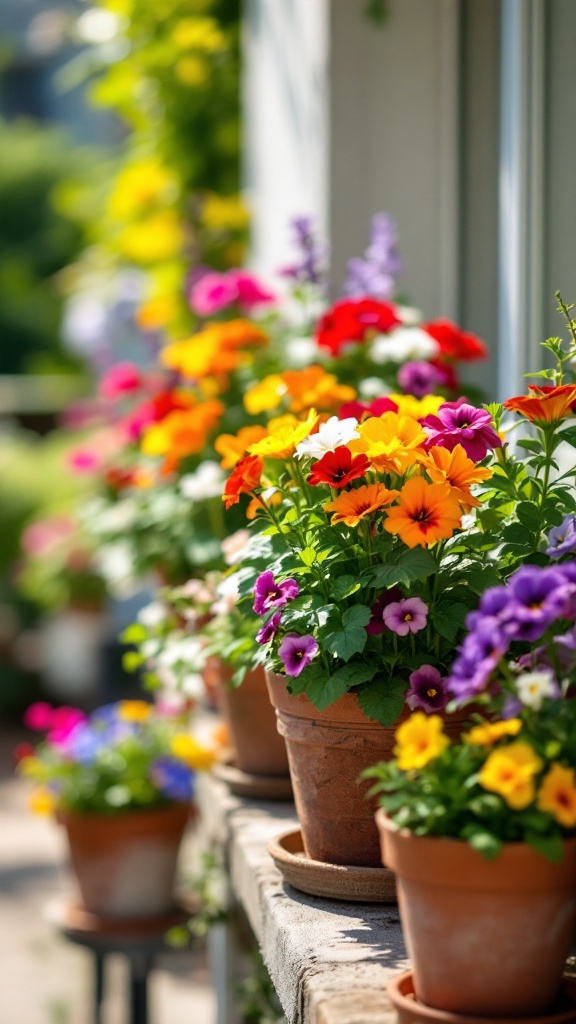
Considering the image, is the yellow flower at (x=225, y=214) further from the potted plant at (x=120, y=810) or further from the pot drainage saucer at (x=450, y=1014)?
the pot drainage saucer at (x=450, y=1014)

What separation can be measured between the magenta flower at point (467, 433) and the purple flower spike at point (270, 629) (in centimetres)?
21

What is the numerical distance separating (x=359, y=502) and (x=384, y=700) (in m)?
0.18

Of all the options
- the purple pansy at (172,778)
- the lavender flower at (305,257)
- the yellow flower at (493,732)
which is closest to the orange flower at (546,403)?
the yellow flower at (493,732)

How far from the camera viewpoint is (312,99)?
2455mm

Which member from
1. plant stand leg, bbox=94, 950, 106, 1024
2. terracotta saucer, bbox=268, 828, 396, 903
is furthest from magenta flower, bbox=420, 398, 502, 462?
plant stand leg, bbox=94, 950, 106, 1024

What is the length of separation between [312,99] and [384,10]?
0.27 m

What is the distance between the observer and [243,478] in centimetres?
123

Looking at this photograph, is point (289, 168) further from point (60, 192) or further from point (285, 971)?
point (285, 971)

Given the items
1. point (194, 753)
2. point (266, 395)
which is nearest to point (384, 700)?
point (266, 395)

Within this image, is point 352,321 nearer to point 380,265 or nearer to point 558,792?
point 380,265

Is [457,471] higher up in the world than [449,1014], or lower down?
higher up

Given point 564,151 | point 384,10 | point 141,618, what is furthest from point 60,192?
point 564,151

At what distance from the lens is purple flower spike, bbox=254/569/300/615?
1.13 m

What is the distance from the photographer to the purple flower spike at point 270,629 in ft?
3.73
